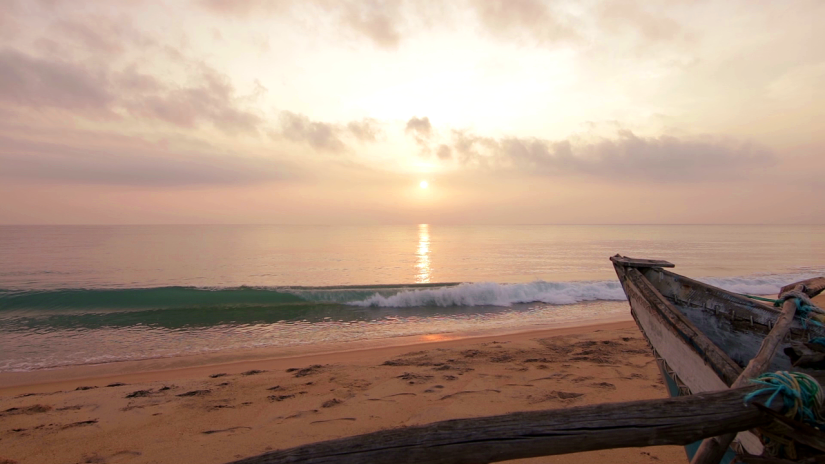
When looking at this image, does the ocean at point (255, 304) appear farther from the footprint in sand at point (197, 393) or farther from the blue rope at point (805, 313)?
the blue rope at point (805, 313)

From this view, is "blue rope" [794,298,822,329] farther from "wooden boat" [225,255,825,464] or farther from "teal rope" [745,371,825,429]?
"teal rope" [745,371,825,429]

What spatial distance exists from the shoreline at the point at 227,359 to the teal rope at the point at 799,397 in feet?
23.9

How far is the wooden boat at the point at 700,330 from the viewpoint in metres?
2.94

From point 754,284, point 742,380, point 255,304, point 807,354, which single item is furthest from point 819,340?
point 754,284

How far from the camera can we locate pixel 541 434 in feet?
A: 5.47

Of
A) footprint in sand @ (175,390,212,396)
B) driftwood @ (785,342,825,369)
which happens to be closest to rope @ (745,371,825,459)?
driftwood @ (785,342,825,369)

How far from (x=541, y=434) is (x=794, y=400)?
3.78 ft

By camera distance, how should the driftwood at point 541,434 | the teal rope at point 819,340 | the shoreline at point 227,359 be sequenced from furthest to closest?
1. the shoreline at point 227,359
2. the teal rope at point 819,340
3. the driftwood at point 541,434

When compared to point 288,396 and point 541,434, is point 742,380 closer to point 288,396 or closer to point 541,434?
point 541,434

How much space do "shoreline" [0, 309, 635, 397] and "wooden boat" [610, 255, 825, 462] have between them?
554 centimetres

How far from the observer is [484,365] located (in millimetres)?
7250

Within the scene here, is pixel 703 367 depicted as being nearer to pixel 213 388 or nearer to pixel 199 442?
pixel 199 442

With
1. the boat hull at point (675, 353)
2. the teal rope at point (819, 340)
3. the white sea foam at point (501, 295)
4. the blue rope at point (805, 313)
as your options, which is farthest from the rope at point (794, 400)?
the white sea foam at point (501, 295)

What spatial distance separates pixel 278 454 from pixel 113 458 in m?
4.14
